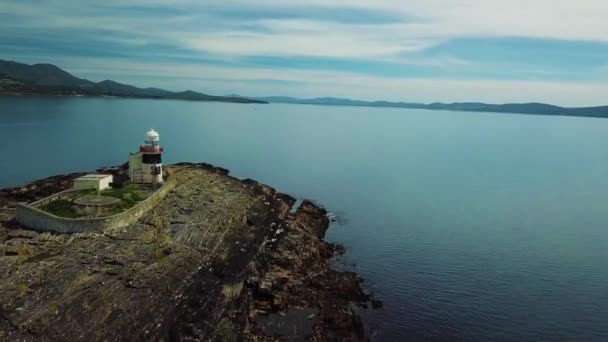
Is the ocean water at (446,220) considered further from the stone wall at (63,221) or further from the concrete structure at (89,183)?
the concrete structure at (89,183)

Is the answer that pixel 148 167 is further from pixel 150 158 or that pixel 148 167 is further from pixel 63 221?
pixel 63 221

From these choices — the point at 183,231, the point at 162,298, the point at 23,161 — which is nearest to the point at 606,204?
the point at 183,231

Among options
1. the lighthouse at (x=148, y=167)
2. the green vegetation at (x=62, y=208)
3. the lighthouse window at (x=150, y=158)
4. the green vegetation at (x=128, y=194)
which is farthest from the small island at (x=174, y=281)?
the lighthouse window at (x=150, y=158)

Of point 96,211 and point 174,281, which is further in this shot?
point 96,211

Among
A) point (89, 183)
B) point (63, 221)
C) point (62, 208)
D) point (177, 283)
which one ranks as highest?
point (89, 183)

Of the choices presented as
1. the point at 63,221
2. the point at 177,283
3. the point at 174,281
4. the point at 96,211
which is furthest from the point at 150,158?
the point at 177,283

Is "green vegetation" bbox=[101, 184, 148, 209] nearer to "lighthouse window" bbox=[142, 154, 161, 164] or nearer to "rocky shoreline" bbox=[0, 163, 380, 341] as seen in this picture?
"rocky shoreline" bbox=[0, 163, 380, 341]
